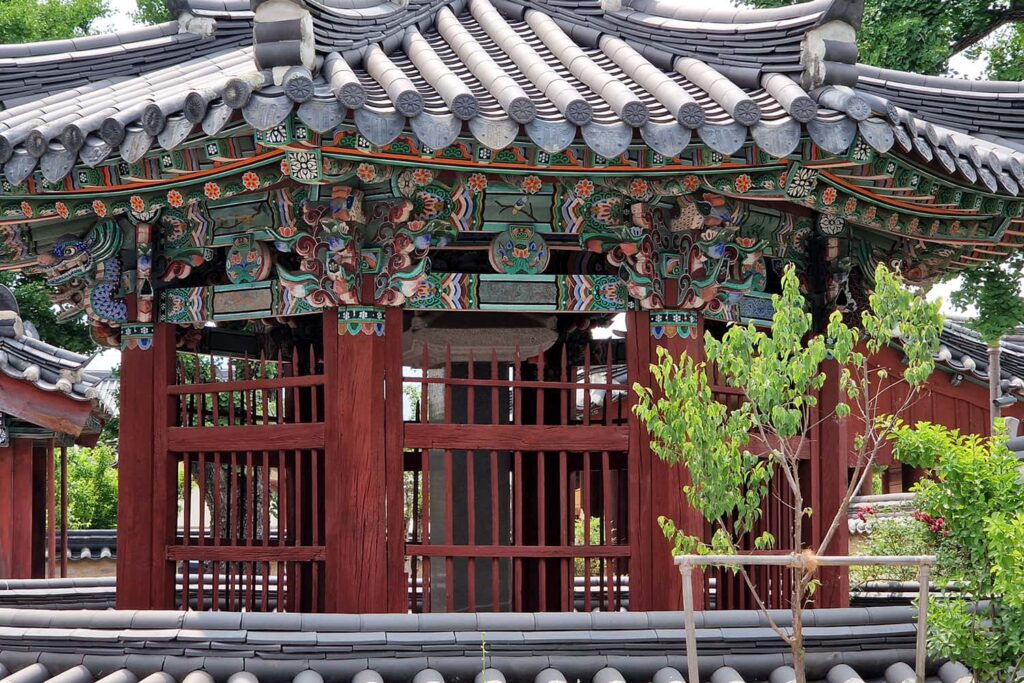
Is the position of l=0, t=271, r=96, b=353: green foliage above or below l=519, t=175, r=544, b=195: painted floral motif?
above

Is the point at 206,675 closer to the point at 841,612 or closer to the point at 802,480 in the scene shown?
the point at 841,612

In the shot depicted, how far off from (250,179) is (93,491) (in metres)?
22.1

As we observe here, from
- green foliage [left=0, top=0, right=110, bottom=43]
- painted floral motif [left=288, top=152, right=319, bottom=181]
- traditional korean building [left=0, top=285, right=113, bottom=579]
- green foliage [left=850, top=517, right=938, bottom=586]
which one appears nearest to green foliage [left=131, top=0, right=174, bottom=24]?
green foliage [left=0, top=0, right=110, bottom=43]

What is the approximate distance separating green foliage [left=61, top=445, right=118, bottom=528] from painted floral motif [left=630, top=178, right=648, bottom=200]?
21609 mm

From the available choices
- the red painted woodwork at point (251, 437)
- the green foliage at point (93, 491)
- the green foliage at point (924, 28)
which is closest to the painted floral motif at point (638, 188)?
the red painted woodwork at point (251, 437)

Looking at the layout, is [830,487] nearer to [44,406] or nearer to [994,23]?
[44,406]

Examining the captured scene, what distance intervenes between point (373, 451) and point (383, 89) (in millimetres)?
1990

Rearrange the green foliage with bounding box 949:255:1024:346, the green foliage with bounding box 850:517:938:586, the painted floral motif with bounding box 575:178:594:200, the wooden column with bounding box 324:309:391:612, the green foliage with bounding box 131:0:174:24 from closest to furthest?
the painted floral motif with bounding box 575:178:594:200, the wooden column with bounding box 324:309:391:612, the green foliage with bounding box 949:255:1024:346, the green foliage with bounding box 850:517:938:586, the green foliage with bounding box 131:0:174:24

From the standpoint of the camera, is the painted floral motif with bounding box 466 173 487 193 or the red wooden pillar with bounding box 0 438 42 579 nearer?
the painted floral motif with bounding box 466 173 487 193

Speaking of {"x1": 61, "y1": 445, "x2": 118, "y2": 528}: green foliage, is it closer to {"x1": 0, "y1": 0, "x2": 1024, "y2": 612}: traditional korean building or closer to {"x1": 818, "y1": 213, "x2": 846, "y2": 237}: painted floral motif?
{"x1": 0, "y1": 0, "x2": 1024, "y2": 612}: traditional korean building

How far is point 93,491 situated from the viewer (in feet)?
90.4

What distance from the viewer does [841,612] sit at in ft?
24.0

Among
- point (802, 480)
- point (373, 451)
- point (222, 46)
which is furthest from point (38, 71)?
point (802, 480)

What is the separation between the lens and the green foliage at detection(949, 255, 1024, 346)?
39.1ft
